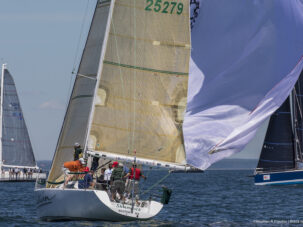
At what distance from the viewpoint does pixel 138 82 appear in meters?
27.6

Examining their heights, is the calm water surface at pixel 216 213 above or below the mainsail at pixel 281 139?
below

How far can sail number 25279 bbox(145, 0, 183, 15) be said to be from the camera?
27625 millimetres

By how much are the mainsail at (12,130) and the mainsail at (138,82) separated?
5036 cm

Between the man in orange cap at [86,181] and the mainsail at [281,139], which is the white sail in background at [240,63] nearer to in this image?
the man in orange cap at [86,181]

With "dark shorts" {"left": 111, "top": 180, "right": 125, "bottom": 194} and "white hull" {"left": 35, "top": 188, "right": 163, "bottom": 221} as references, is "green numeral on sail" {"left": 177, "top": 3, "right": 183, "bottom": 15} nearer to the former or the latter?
"dark shorts" {"left": 111, "top": 180, "right": 125, "bottom": 194}

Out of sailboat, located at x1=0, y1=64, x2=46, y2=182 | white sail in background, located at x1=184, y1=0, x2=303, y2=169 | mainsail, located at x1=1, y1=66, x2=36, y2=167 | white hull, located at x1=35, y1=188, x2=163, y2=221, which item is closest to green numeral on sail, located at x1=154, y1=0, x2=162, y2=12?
white sail in background, located at x1=184, y1=0, x2=303, y2=169

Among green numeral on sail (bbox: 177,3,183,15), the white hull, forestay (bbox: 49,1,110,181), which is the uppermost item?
green numeral on sail (bbox: 177,3,183,15)

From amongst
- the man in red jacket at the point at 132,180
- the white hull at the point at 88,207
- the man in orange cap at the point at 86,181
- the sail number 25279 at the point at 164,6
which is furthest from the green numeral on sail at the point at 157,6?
the white hull at the point at 88,207

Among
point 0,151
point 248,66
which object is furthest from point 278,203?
point 0,151

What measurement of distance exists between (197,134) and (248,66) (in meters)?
3.60

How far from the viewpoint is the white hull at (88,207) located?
26.4 metres

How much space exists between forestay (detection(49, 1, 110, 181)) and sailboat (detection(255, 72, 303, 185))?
118 feet

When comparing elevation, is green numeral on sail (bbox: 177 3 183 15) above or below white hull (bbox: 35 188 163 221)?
above

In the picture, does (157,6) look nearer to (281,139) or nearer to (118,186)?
(118,186)
